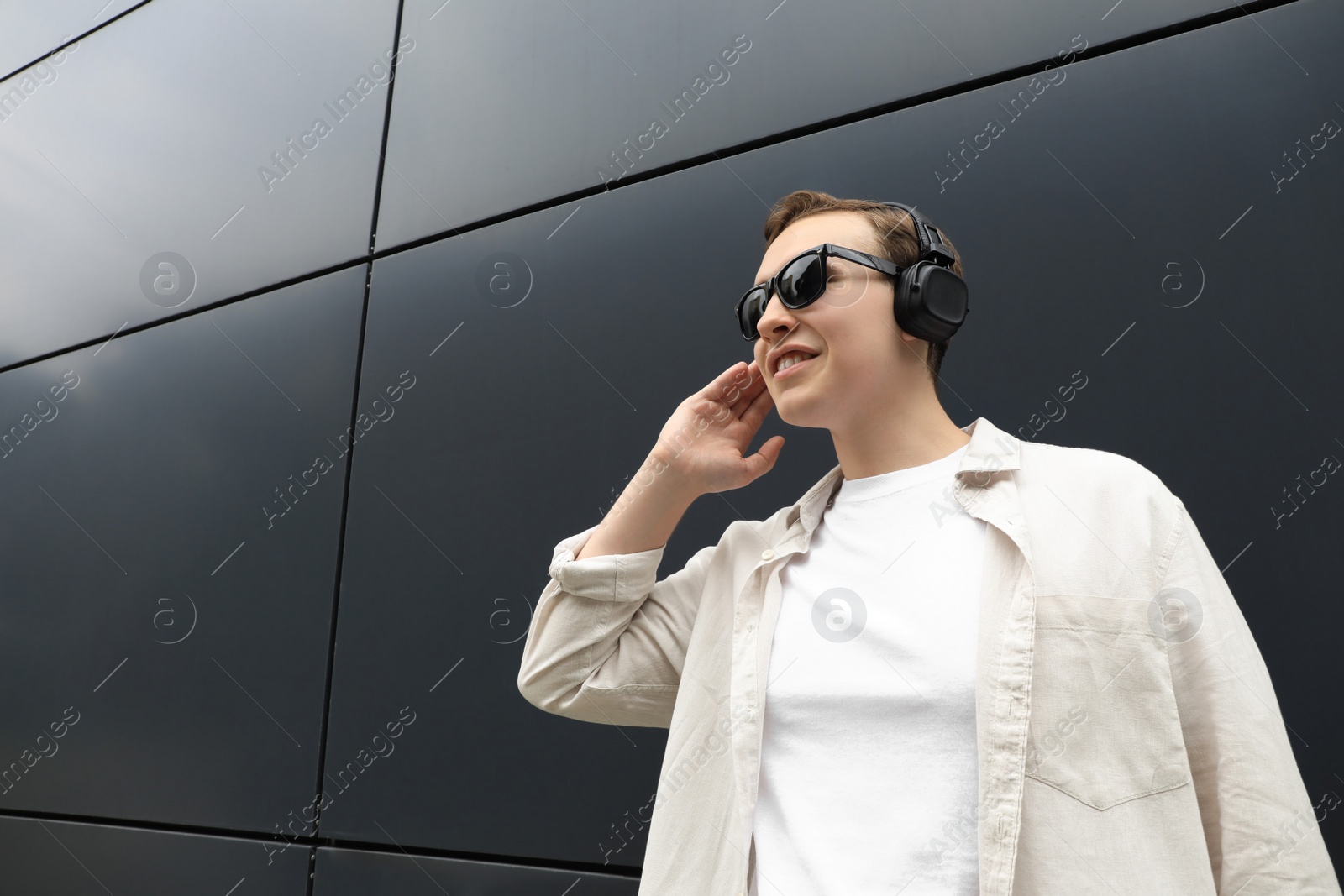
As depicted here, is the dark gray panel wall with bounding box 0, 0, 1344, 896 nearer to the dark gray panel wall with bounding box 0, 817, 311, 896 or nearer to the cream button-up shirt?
the dark gray panel wall with bounding box 0, 817, 311, 896

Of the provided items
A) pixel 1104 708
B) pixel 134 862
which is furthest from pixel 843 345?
pixel 134 862

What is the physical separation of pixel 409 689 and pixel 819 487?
5.72 feet

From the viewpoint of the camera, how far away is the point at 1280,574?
5.28 feet

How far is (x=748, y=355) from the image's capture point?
2.27m

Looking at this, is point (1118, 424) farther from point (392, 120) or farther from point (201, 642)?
point (201, 642)

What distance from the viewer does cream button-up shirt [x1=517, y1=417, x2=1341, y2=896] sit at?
101cm

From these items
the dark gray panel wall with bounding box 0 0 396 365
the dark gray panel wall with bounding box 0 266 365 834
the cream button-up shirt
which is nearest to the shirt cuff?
the cream button-up shirt

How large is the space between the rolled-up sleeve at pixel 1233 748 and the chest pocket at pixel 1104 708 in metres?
0.04

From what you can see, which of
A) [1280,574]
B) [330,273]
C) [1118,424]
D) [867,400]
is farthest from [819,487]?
[330,273]

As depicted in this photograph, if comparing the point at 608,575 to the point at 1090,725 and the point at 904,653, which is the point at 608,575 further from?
the point at 1090,725

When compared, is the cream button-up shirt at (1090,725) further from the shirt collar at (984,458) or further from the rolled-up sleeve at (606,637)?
the rolled-up sleeve at (606,637)

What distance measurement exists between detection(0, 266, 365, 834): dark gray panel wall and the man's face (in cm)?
213

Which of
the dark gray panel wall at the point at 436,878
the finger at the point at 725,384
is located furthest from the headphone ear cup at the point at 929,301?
the dark gray panel wall at the point at 436,878

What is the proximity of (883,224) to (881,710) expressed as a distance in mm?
811
